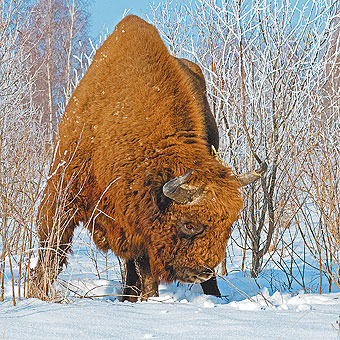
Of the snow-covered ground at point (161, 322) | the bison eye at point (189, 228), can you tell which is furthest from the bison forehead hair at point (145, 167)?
the snow-covered ground at point (161, 322)

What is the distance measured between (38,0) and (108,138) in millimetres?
22141

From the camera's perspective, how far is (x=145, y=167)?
4109 mm

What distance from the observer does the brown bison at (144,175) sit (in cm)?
389

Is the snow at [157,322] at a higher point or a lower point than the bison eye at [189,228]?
lower

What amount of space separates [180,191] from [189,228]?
0.36 metres

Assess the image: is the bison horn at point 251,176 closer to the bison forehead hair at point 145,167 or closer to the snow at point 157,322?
the bison forehead hair at point 145,167

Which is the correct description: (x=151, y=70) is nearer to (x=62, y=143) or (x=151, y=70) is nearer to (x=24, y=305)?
(x=62, y=143)

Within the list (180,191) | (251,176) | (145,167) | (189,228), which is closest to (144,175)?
(145,167)

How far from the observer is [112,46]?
4.86 metres

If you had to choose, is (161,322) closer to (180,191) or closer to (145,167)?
(180,191)

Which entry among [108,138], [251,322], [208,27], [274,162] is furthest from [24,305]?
[208,27]

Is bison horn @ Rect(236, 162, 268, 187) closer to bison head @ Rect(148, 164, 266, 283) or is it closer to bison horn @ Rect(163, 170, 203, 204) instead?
bison head @ Rect(148, 164, 266, 283)

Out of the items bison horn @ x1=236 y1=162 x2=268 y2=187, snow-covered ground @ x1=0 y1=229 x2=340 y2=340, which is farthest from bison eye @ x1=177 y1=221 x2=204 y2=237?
snow-covered ground @ x1=0 y1=229 x2=340 y2=340

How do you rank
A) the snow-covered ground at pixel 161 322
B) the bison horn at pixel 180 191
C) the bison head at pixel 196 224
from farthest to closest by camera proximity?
the bison head at pixel 196 224 → the bison horn at pixel 180 191 → the snow-covered ground at pixel 161 322
